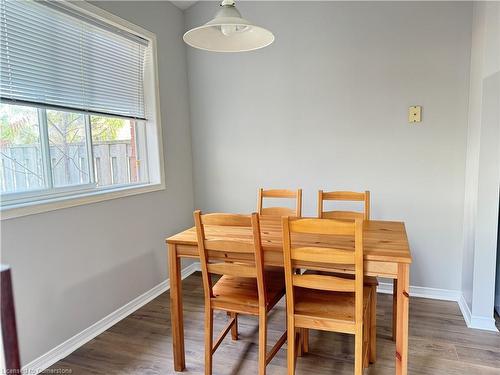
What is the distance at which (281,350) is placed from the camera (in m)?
2.32

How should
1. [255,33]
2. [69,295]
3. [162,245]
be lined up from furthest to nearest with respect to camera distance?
[162,245] → [69,295] → [255,33]

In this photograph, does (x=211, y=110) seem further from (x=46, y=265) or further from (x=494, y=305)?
(x=494, y=305)

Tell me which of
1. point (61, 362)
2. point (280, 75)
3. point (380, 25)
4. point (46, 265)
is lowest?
point (61, 362)

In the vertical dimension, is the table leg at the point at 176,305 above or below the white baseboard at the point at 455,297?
above

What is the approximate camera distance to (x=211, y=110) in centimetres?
364

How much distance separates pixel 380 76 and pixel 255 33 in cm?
157

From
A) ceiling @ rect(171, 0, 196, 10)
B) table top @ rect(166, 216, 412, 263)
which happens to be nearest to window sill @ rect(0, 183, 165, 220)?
table top @ rect(166, 216, 412, 263)

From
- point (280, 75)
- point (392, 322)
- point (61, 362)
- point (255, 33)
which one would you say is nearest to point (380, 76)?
point (280, 75)

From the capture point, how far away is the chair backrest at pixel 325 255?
1.58m

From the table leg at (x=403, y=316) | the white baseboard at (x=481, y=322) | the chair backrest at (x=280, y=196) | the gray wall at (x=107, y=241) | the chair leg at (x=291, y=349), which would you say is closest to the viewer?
the table leg at (x=403, y=316)

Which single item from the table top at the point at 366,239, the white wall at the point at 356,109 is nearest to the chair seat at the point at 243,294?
the table top at the point at 366,239

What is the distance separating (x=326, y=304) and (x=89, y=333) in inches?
67.2

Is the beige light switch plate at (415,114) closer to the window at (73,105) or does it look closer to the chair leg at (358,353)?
the chair leg at (358,353)

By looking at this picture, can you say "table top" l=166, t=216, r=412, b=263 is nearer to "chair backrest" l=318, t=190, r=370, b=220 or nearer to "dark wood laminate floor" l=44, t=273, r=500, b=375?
"chair backrest" l=318, t=190, r=370, b=220
